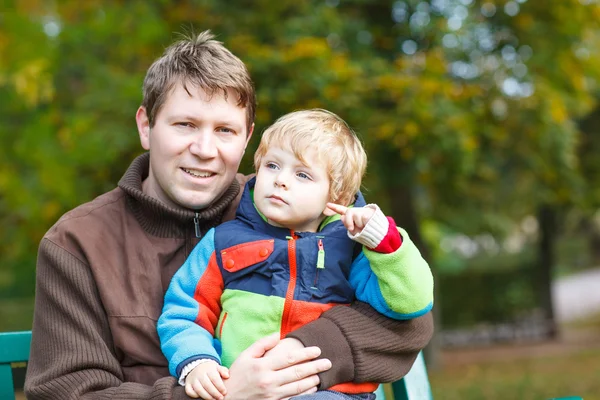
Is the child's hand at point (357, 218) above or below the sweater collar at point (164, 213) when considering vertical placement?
below

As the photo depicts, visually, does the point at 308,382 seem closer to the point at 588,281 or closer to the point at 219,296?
the point at 219,296

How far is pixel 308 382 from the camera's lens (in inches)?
89.1

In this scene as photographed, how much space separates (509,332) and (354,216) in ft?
49.0

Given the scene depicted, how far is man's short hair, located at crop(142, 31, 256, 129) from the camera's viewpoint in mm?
2574

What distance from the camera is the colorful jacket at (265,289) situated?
2309 mm

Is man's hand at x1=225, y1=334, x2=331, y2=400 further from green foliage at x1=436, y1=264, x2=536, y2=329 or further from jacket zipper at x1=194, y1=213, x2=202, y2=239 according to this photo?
green foliage at x1=436, y1=264, x2=536, y2=329

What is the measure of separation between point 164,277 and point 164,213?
0.21 metres

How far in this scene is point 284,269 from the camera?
7.79ft

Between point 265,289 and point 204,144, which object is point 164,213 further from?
point 265,289

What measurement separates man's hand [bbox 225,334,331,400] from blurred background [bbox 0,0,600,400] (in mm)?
4708

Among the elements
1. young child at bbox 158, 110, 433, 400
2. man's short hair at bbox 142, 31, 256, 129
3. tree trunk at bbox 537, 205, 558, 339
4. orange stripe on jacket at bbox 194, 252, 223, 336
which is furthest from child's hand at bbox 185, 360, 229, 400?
tree trunk at bbox 537, 205, 558, 339

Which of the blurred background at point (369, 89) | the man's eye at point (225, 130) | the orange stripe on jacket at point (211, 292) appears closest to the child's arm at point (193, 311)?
the orange stripe on jacket at point (211, 292)

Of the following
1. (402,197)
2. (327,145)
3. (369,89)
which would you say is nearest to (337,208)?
(327,145)

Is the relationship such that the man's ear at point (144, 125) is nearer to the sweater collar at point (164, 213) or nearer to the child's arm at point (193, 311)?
the sweater collar at point (164, 213)
